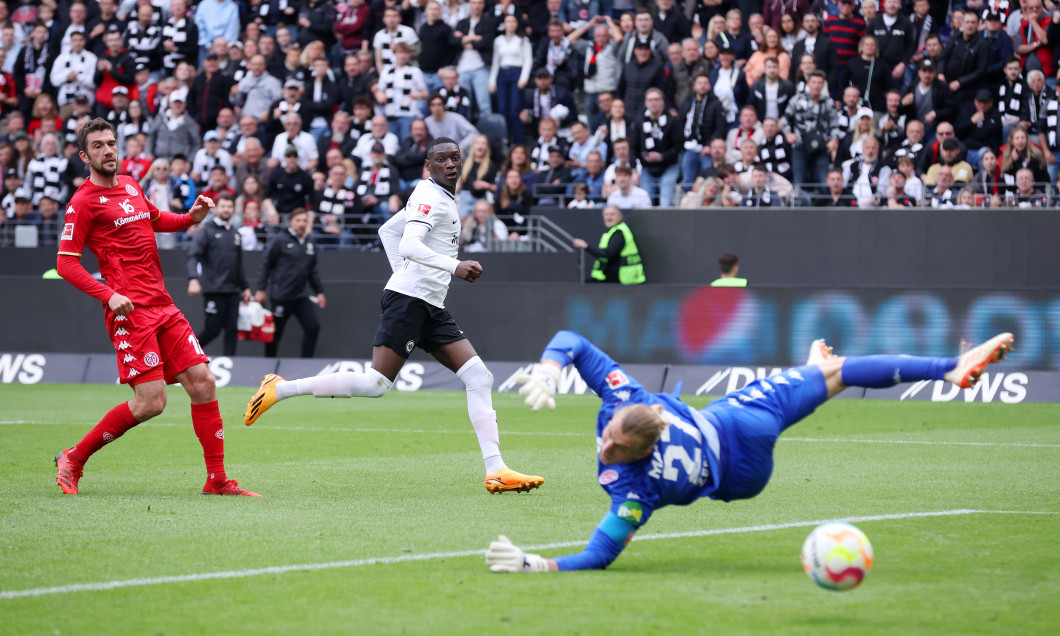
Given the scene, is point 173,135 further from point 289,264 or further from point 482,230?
point 482,230

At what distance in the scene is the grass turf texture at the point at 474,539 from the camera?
5.46 m

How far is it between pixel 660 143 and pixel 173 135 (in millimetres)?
9155

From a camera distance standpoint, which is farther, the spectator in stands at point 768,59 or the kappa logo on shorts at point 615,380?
the spectator in stands at point 768,59

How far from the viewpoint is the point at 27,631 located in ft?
17.2

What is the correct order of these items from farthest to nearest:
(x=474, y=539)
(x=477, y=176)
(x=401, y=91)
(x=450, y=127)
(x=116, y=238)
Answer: (x=401, y=91) → (x=450, y=127) → (x=477, y=176) → (x=116, y=238) → (x=474, y=539)

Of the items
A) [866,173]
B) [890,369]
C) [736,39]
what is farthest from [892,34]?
[890,369]

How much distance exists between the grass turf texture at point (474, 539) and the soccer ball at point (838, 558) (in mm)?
102

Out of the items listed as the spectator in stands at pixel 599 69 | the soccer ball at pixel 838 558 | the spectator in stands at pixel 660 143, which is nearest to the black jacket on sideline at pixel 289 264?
the spectator in stands at pixel 660 143

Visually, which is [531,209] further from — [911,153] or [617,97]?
[911,153]

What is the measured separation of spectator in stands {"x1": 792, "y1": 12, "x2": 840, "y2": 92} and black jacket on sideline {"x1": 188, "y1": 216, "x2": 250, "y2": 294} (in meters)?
9.21

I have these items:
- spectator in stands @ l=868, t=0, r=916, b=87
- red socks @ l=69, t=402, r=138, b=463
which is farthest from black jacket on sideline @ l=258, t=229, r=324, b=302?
red socks @ l=69, t=402, r=138, b=463

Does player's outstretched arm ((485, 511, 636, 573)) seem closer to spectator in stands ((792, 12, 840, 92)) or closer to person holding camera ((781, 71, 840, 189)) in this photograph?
person holding camera ((781, 71, 840, 189))

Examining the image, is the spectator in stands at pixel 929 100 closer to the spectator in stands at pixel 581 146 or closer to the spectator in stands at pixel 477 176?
the spectator in stands at pixel 581 146

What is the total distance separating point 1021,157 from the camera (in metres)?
19.4
